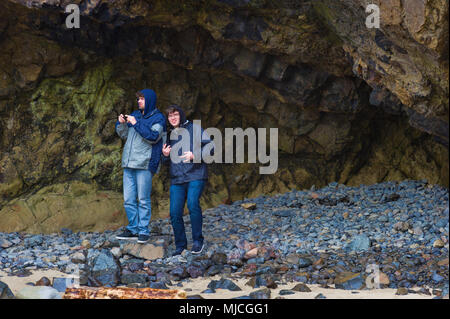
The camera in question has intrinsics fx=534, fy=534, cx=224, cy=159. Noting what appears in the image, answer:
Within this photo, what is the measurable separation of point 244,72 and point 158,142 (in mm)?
2737

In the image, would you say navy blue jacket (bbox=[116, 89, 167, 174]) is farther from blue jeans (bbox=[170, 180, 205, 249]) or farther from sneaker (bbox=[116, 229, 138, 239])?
sneaker (bbox=[116, 229, 138, 239])

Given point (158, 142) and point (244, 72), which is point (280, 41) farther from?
point (158, 142)

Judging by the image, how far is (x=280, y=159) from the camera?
34.8ft

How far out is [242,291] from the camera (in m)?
5.34

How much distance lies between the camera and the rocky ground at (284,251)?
558 centimetres

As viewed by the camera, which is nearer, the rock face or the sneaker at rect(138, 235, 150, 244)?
the sneaker at rect(138, 235, 150, 244)

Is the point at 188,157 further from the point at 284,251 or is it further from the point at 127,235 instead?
the point at 284,251

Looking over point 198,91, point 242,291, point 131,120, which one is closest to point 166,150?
point 131,120

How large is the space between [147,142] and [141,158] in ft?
0.73

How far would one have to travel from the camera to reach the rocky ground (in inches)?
220

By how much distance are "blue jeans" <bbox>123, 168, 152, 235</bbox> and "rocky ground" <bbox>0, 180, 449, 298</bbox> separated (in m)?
0.28

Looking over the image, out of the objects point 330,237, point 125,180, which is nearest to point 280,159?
point 330,237

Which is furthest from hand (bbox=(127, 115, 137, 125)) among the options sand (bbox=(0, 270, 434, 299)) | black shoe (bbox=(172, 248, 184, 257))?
sand (bbox=(0, 270, 434, 299))

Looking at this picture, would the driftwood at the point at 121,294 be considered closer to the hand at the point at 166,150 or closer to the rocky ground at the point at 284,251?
the rocky ground at the point at 284,251
